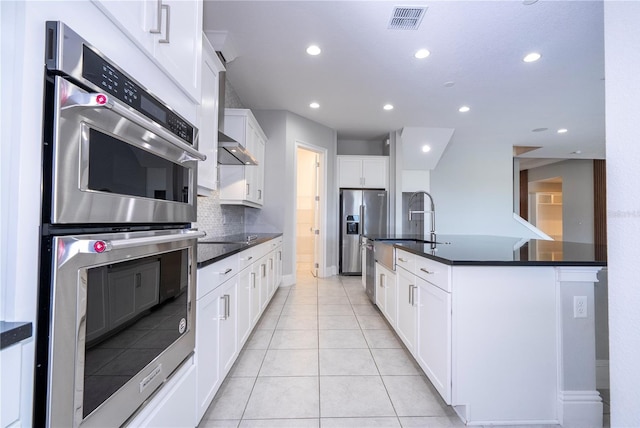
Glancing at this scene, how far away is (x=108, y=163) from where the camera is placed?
27.8 inches

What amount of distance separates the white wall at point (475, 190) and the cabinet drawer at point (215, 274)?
5.71m

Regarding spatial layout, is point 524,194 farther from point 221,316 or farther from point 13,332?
point 13,332

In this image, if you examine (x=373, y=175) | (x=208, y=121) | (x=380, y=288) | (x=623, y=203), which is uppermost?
(x=373, y=175)

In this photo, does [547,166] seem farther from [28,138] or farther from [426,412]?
[28,138]

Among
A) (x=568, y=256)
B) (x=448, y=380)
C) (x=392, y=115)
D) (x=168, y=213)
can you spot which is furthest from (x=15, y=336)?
(x=392, y=115)

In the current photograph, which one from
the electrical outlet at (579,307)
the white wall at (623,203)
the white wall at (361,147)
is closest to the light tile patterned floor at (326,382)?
the electrical outlet at (579,307)

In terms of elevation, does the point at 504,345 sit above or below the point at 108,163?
below

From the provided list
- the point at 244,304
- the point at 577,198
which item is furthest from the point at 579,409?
the point at 577,198

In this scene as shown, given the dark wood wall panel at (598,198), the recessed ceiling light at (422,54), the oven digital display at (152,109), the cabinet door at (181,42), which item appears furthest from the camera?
the dark wood wall panel at (598,198)

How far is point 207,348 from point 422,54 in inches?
130

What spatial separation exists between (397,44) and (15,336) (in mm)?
3291

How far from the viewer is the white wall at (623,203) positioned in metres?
0.67

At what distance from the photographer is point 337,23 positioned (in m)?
2.52

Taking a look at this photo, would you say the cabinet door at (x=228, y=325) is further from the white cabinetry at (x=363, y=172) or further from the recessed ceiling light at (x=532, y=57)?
the white cabinetry at (x=363, y=172)
